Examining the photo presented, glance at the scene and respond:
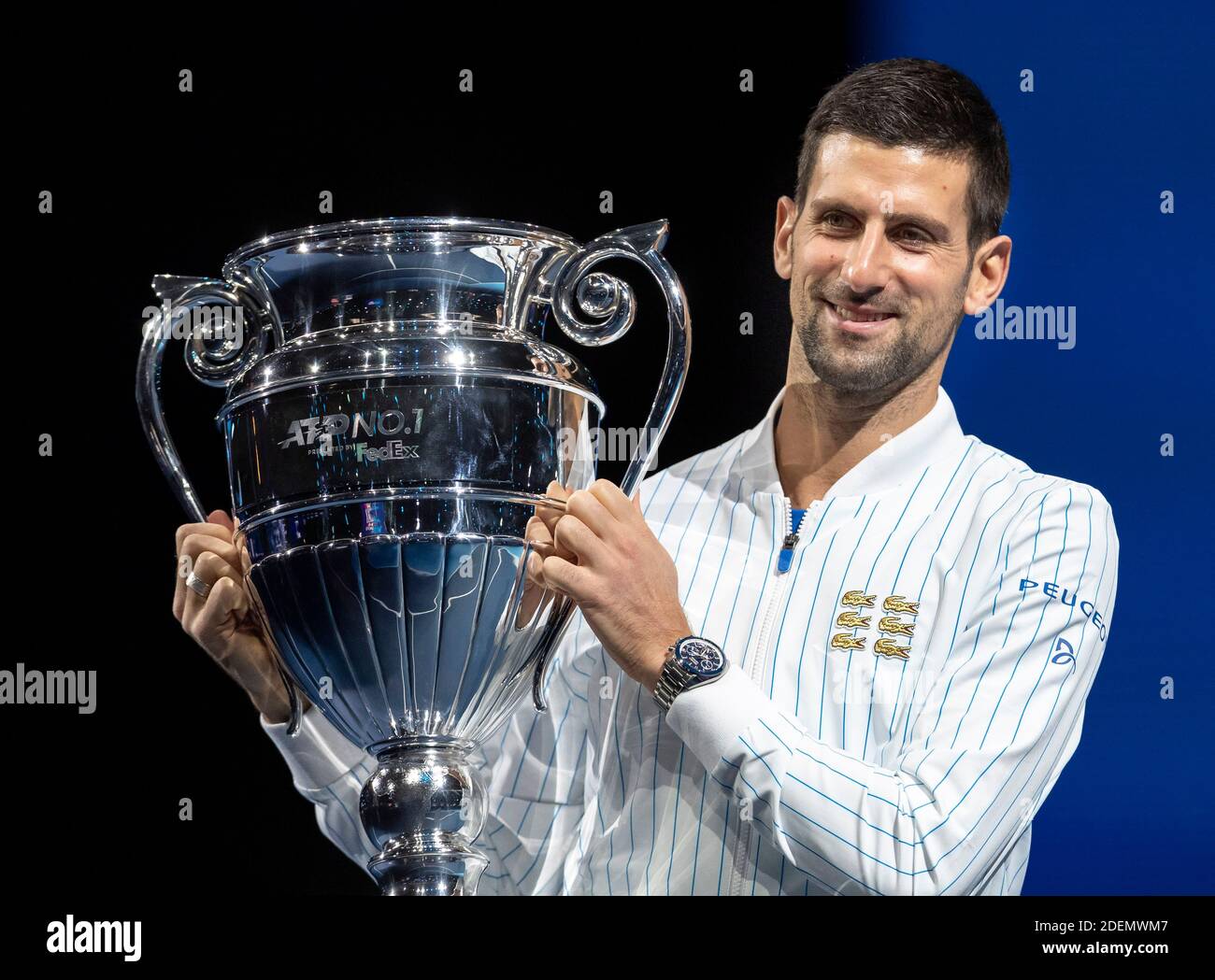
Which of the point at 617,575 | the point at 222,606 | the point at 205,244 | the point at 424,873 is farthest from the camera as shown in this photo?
the point at 205,244

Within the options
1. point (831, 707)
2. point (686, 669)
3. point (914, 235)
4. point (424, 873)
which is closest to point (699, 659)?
point (686, 669)

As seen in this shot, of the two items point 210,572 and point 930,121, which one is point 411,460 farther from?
point 930,121

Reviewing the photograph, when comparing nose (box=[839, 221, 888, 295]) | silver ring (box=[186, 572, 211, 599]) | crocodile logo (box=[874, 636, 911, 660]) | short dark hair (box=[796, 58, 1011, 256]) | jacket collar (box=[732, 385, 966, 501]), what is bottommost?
crocodile logo (box=[874, 636, 911, 660])

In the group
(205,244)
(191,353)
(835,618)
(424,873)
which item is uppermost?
(205,244)

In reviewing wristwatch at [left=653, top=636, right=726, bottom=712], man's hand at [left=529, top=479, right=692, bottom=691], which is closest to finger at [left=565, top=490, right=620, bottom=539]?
man's hand at [left=529, top=479, right=692, bottom=691]

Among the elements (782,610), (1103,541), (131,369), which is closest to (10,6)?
(131,369)

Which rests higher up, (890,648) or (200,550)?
(200,550)

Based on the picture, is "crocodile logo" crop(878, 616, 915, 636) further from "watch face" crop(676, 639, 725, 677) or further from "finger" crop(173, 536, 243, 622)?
"finger" crop(173, 536, 243, 622)

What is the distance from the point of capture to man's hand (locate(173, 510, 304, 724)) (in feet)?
5.77

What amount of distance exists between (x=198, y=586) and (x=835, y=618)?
0.71 metres

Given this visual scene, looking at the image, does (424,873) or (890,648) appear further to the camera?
(890,648)

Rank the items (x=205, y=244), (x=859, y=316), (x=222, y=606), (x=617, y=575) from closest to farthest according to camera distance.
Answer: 1. (x=617, y=575)
2. (x=222, y=606)
3. (x=859, y=316)
4. (x=205, y=244)

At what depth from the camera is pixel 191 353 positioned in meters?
1.74

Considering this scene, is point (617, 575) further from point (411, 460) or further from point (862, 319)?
point (862, 319)
